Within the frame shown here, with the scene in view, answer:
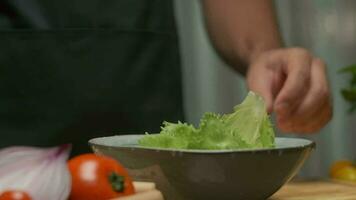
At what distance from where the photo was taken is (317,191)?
34.5 inches

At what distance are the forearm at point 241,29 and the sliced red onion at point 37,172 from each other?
0.68 m

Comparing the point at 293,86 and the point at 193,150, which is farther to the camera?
the point at 293,86

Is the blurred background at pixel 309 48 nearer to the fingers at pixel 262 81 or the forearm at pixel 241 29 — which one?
the forearm at pixel 241 29

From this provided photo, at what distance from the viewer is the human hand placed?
38.0 inches

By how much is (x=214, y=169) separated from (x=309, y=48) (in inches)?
59.9

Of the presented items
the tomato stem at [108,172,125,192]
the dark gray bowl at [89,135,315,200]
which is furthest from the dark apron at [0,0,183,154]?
the tomato stem at [108,172,125,192]

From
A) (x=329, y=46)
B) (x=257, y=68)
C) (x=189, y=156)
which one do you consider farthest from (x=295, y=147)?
(x=329, y=46)

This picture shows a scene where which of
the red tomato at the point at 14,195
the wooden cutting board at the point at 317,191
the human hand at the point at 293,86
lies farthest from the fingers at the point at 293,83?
the red tomato at the point at 14,195

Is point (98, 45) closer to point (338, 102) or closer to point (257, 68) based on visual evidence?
point (257, 68)

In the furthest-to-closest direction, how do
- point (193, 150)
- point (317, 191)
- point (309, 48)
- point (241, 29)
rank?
1. point (309, 48)
2. point (241, 29)
3. point (317, 191)
4. point (193, 150)

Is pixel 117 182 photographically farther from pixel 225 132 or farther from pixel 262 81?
pixel 262 81

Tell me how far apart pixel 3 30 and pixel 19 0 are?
58 millimetres

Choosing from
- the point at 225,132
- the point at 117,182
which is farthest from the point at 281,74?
the point at 117,182

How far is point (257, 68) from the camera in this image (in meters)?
1.03
